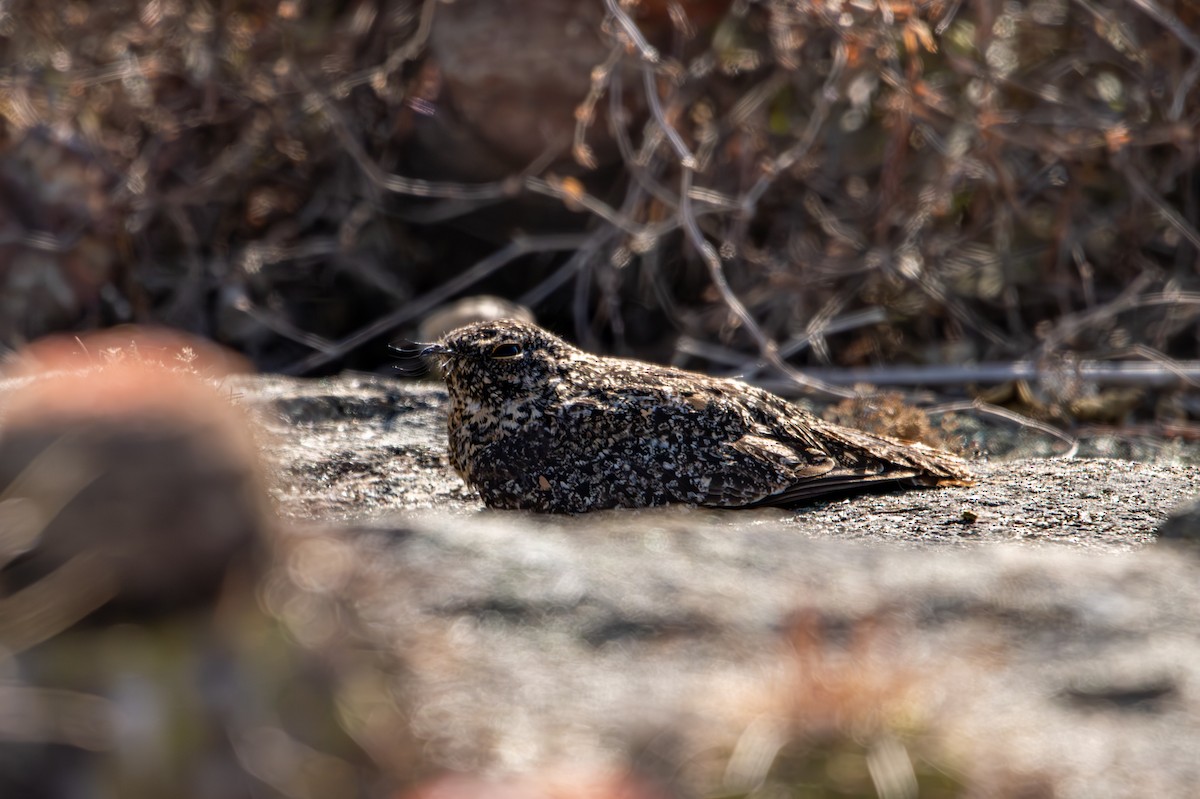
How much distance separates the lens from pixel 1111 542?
3.89 metres

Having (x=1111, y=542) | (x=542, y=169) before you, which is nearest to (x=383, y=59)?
(x=542, y=169)

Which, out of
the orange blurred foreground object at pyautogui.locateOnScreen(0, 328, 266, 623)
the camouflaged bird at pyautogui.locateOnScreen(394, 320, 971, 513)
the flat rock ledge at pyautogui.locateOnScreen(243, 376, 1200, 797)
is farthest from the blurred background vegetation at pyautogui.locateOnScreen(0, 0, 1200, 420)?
the orange blurred foreground object at pyautogui.locateOnScreen(0, 328, 266, 623)

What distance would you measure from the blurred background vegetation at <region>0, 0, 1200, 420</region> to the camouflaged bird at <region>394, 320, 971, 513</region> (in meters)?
2.69

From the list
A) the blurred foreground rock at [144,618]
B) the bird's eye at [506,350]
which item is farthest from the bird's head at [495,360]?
the blurred foreground rock at [144,618]

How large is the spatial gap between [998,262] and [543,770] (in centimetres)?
680

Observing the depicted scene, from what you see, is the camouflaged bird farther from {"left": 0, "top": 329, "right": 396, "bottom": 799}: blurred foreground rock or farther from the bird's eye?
{"left": 0, "top": 329, "right": 396, "bottom": 799}: blurred foreground rock

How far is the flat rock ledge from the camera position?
1979mm

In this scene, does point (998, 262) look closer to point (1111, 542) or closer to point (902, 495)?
point (902, 495)

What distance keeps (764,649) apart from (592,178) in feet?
21.7

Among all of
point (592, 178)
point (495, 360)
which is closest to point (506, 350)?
point (495, 360)

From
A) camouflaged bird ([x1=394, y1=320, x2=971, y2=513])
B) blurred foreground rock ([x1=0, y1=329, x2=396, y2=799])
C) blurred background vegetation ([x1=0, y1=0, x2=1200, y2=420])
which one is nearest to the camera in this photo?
blurred foreground rock ([x1=0, y1=329, x2=396, y2=799])

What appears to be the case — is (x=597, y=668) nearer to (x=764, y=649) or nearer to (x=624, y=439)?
(x=764, y=649)

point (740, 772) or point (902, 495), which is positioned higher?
point (740, 772)

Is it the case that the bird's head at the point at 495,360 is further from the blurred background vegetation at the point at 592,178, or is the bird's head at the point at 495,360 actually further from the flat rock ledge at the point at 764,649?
the blurred background vegetation at the point at 592,178
